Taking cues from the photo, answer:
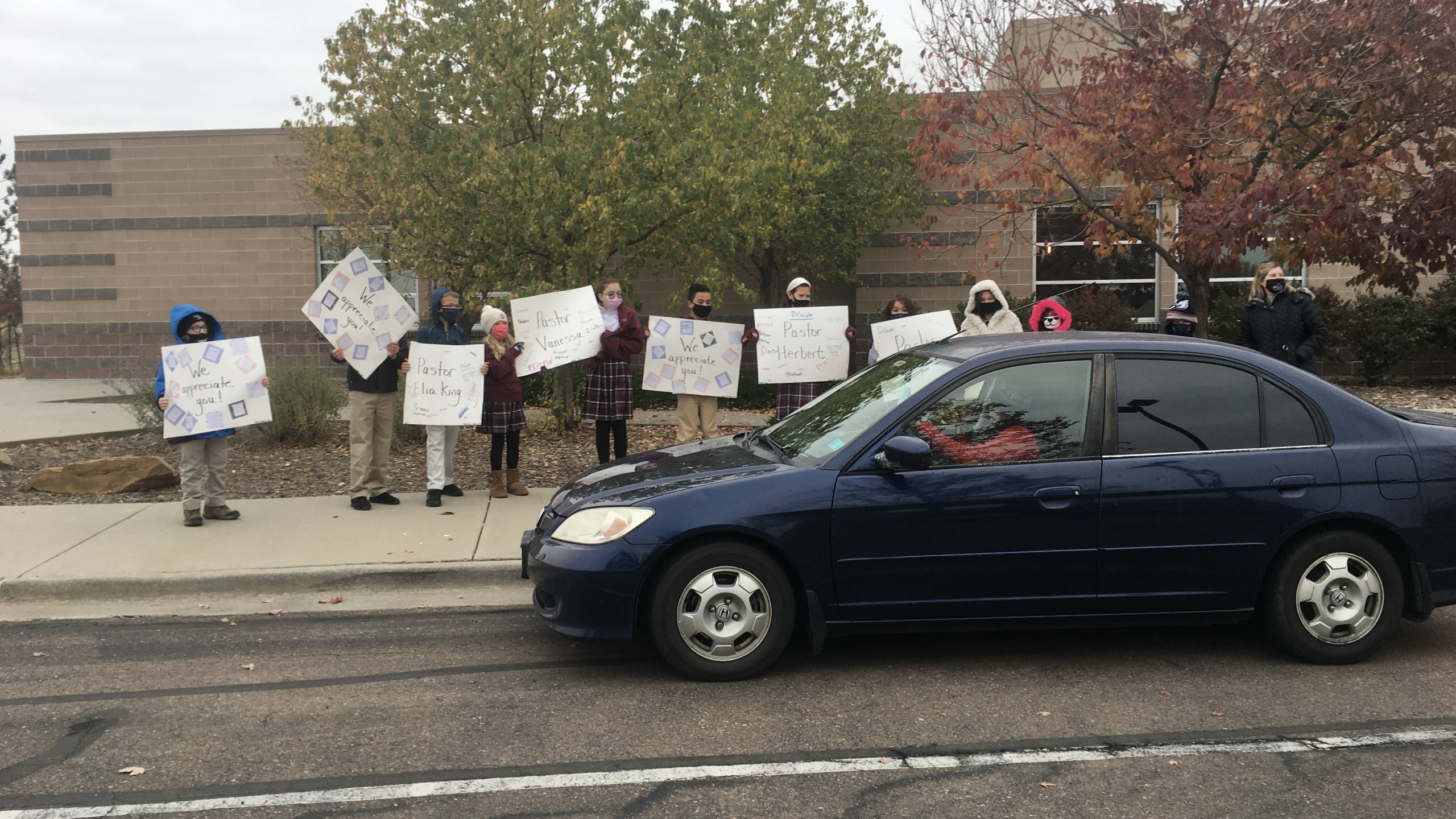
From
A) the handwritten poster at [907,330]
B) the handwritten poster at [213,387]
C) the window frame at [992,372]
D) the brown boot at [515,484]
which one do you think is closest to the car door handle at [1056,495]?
the window frame at [992,372]

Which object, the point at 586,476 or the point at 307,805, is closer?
the point at 307,805

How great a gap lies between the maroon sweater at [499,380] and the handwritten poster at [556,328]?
24 centimetres

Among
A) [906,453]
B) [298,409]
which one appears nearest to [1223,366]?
[906,453]

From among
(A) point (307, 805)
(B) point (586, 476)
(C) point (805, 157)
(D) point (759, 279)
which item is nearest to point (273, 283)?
(D) point (759, 279)

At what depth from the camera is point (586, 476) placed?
5.55 meters

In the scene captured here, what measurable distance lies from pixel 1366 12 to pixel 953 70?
11.1ft

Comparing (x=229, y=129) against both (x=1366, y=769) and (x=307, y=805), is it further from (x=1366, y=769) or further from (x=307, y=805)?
(x=1366, y=769)

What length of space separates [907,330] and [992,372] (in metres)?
4.22

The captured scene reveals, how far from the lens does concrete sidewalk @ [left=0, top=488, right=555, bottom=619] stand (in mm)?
6535

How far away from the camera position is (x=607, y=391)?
8805 mm

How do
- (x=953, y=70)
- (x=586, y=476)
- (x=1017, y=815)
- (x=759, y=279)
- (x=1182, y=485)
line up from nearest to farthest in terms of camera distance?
(x=1017, y=815)
(x=1182, y=485)
(x=586, y=476)
(x=953, y=70)
(x=759, y=279)

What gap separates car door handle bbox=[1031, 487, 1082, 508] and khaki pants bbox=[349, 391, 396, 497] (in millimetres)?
5368

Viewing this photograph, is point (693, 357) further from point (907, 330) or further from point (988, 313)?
point (988, 313)

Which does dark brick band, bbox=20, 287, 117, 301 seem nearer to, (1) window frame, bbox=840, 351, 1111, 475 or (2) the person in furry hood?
(2) the person in furry hood
